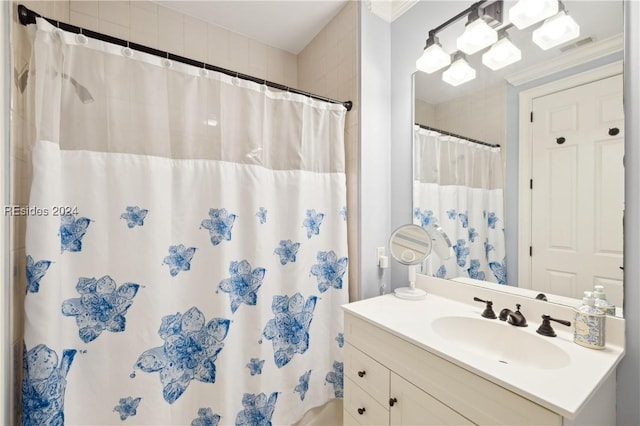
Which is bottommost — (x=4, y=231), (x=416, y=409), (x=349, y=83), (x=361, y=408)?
(x=361, y=408)

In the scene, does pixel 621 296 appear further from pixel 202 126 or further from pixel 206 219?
pixel 202 126

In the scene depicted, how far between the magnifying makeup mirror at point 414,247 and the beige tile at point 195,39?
173 centimetres

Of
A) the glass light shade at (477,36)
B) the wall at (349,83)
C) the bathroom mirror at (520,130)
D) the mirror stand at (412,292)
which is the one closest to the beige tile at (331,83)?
the wall at (349,83)

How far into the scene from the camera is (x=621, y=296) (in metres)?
0.89

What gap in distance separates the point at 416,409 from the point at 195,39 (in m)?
2.33

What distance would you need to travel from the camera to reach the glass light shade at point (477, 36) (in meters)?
1.21

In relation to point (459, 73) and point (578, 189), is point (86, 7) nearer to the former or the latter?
point (459, 73)

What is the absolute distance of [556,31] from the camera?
1028 millimetres

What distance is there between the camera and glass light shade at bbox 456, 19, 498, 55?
121 centimetres

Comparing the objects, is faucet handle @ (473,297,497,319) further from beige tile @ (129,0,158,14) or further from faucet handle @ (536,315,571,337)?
beige tile @ (129,0,158,14)

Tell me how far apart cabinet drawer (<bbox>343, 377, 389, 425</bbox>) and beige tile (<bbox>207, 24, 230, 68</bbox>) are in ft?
6.90

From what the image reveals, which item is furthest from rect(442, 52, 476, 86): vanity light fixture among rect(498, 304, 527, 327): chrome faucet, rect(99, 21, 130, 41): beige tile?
rect(99, 21, 130, 41): beige tile

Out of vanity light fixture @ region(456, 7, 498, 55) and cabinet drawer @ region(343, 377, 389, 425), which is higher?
vanity light fixture @ region(456, 7, 498, 55)

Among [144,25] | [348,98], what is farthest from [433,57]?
[144,25]
